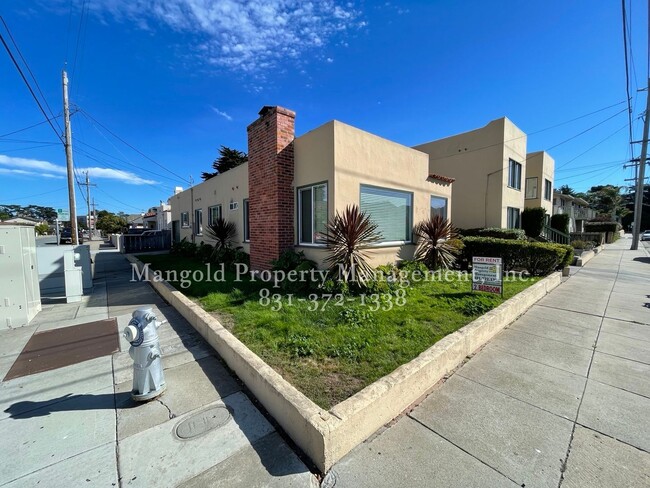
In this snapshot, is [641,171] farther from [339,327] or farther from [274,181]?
[339,327]

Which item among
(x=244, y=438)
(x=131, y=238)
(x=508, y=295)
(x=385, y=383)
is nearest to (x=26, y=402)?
(x=244, y=438)

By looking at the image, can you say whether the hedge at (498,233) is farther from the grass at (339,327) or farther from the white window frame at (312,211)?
the white window frame at (312,211)

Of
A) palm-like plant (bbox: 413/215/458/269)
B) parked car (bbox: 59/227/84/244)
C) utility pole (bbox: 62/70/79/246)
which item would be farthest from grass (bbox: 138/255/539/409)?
parked car (bbox: 59/227/84/244)

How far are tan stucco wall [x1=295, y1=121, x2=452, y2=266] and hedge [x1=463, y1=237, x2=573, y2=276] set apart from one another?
2657 mm

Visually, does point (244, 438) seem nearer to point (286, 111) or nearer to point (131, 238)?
point (286, 111)

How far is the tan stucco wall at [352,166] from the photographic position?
20.6ft

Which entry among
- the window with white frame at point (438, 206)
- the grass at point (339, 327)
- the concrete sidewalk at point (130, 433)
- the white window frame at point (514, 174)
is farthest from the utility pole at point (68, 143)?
the white window frame at point (514, 174)

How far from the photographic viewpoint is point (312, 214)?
7.00 m

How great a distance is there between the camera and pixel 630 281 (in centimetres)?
841

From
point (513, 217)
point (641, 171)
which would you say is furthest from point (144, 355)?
point (641, 171)

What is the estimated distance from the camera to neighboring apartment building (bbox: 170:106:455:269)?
6461 millimetres

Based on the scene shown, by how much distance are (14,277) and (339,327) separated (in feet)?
18.6

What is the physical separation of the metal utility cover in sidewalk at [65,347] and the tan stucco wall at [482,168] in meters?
15.2

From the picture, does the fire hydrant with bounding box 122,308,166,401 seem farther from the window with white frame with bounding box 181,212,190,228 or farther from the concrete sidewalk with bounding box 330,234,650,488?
the window with white frame with bounding box 181,212,190,228
